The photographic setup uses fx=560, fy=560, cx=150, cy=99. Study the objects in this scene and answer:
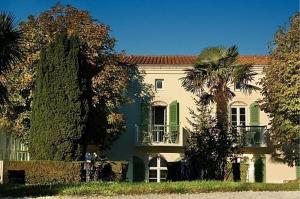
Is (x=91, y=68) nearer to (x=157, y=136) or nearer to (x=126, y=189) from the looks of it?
(x=157, y=136)

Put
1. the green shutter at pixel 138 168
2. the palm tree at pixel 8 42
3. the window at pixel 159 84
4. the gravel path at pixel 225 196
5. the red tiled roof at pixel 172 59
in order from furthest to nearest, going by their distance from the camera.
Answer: the red tiled roof at pixel 172 59 → the window at pixel 159 84 → the green shutter at pixel 138 168 → the palm tree at pixel 8 42 → the gravel path at pixel 225 196

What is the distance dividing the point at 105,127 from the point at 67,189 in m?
12.0

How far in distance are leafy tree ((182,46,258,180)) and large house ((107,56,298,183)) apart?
362 centimetres

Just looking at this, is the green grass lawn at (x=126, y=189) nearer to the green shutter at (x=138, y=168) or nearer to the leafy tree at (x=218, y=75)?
the leafy tree at (x=218, y=75)

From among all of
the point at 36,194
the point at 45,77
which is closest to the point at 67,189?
the point at 36,194

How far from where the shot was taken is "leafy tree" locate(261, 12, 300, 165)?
26.0 metres

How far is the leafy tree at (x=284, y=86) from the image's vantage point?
25984 millimetres

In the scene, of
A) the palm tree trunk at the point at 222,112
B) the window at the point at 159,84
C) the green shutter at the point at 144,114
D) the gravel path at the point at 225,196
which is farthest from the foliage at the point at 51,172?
the window at the point at 159,84

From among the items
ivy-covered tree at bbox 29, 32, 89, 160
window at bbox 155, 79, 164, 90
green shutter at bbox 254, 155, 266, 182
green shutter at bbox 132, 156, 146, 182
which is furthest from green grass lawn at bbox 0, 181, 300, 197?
window at bbox 155, 79, 164, 90

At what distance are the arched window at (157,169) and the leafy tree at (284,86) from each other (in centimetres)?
703

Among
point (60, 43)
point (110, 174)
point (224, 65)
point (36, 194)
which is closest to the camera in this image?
point (36, 194)

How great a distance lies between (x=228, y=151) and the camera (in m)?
25.2

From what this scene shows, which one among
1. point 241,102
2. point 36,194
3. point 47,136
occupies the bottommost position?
point 36,194

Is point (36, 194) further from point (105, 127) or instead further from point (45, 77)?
point (105, 127)
